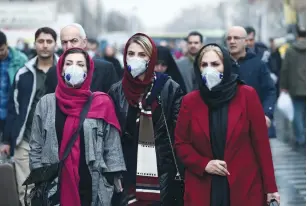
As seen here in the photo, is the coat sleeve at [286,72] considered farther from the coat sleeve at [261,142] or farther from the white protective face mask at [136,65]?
the coat sleeve at [261,142]

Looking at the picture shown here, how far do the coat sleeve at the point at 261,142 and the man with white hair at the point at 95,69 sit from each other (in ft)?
7.50

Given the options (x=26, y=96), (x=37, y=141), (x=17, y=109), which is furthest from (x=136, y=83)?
(x=17, y=109)

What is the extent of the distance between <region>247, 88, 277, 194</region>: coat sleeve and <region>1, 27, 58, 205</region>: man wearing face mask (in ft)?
10.2

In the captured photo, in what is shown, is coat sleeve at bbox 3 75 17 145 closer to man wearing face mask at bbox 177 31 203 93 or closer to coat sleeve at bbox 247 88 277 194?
man wearing face mask at bbox 177 31 203 93

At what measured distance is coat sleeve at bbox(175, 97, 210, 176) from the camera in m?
6.15

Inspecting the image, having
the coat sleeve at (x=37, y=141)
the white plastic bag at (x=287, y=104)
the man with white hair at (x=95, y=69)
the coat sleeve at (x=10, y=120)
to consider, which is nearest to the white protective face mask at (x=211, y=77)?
the coat sleeve at (x=37, y=141)

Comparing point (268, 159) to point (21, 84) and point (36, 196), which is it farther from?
point (21, 84)

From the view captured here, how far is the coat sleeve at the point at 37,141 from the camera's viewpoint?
6.38 metres

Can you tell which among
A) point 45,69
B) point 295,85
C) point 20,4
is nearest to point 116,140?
point 45,69

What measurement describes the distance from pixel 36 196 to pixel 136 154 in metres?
0.85

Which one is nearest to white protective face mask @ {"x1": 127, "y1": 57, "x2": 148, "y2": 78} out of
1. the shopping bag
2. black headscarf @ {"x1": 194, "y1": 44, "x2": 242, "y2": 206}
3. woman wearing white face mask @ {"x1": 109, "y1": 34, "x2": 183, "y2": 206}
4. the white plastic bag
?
woman wearing white face mask @ {"x1": 109, "y1": 34, "x2": 183, "y2": 206}

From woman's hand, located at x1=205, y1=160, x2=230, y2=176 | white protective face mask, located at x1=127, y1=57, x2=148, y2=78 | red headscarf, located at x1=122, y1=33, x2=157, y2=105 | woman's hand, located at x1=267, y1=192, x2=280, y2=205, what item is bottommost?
woman's hand, located at x1=267, y1=192, x2=280, y2=205

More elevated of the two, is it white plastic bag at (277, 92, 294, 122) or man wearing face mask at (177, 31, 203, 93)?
man wearing face mask at (177, 31, 203, 93)

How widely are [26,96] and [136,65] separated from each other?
2369 millimetres
